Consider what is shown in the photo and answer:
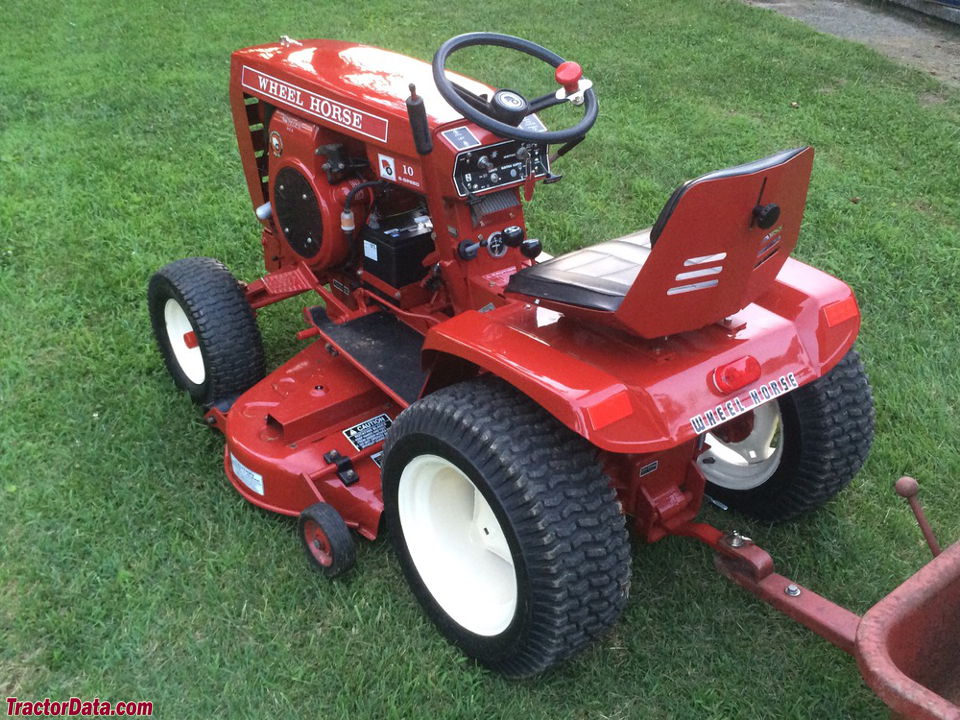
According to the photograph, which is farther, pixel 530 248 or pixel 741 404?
pixel 530 248

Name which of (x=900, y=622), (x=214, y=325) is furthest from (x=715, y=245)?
(x=214, y=325)

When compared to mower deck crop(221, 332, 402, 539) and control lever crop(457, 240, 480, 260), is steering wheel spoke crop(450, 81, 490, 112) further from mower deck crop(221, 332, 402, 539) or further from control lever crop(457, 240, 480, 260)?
mower deck crop(221, 332, 402, 539)

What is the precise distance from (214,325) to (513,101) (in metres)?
1.35

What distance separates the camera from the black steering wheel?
7.75 feet

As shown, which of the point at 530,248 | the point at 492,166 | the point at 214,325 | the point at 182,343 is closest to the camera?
the point at 492,166

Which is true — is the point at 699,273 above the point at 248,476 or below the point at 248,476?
above

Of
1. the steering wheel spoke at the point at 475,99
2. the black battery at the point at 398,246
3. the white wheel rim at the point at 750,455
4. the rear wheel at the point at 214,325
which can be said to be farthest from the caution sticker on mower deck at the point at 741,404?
the rear wheel at the point at 214,325

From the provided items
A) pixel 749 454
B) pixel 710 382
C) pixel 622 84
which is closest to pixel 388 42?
pixel 622 84

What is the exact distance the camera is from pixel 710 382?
2.09 metres

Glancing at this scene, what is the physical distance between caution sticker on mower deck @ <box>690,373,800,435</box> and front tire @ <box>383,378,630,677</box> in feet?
0.88

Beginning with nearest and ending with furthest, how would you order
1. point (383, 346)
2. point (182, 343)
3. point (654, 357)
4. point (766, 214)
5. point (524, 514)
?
point (766, 214) < point (524, 514) < point (654, 357) < point (383, 346) < point (182, 343)

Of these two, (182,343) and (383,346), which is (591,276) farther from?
(182,343)

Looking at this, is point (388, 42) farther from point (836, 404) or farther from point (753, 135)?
point (836, 404)

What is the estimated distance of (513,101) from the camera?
2541mm
